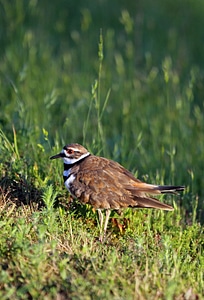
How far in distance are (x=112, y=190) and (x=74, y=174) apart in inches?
15.8

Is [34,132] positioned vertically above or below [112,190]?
above

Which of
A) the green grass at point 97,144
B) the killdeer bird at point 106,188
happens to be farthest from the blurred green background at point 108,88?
the killdeer bird at point 106,188

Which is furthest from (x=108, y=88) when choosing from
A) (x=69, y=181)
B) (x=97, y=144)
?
(x=69, y=181)

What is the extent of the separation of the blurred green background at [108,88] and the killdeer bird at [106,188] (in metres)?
0.65

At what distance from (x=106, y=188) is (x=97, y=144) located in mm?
1155

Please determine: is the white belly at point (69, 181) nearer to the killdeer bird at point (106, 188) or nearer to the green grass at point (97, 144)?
the killdeer bird at point (106, 188)

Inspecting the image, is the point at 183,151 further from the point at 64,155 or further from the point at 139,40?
the point at 139,40

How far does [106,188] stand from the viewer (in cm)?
552

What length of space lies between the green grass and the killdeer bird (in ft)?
0.74

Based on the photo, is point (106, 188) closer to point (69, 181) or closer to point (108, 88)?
point (69, 181)

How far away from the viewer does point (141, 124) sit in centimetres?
859

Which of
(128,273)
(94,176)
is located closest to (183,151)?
(94,176)

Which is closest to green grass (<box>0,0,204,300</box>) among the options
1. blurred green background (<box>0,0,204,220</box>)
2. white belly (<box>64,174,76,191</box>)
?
blurred green background (<box>0,0,204,220</box>)

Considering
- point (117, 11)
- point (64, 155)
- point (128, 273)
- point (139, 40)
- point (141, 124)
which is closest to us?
point (128, 273)
